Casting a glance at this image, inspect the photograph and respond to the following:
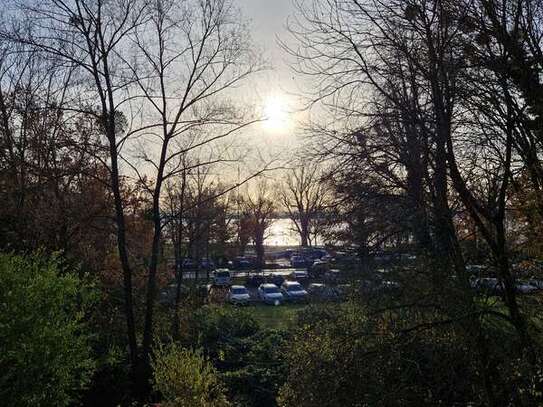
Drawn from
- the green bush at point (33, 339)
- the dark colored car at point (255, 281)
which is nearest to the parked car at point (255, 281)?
the dark colored car at point (255, 281)

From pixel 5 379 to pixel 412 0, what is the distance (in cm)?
838

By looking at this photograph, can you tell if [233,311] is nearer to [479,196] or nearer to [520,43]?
[479,196]

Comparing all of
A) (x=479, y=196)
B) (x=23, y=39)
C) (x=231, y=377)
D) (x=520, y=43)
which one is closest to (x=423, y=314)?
(x=479, y=196)

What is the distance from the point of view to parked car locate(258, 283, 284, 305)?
33062mm

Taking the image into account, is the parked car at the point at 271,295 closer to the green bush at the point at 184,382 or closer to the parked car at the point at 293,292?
the parked car at the point at 293,292

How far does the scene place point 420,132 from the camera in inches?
314

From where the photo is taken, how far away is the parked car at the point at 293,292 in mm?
33094

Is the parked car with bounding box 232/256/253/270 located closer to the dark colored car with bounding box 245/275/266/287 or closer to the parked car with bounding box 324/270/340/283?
the dark colored car with bounding box 245/275/266/287

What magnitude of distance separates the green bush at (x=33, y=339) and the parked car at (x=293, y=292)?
77.1 ft

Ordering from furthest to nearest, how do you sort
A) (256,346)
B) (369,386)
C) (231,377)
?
(256,346) → (231,377) → (369,386)

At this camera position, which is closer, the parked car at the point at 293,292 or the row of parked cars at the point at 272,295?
the row of parked cars at the point at 272,295

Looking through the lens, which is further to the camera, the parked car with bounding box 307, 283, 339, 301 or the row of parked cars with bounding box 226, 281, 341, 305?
the row of parked cars with bounding box 226, 281, 341, 305

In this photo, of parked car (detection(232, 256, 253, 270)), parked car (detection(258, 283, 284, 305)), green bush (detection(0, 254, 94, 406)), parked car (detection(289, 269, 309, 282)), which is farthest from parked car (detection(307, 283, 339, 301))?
parked car (detection(232, 256, 253, 270))

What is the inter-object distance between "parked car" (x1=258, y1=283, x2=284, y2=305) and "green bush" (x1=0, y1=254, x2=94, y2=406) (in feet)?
76.1
